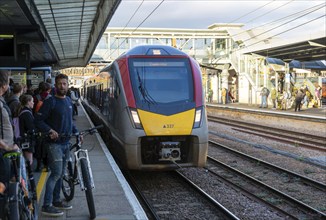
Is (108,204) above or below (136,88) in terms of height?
below

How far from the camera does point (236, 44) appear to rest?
→ 143 feet

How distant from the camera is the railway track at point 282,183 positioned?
773 cm

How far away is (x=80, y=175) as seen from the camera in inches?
217

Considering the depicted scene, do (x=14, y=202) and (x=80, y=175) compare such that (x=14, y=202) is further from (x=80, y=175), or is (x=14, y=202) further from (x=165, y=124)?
A: (x=165, y=124)

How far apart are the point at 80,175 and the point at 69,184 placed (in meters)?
0.55

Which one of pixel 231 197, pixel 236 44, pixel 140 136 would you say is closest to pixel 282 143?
pixel 231 197

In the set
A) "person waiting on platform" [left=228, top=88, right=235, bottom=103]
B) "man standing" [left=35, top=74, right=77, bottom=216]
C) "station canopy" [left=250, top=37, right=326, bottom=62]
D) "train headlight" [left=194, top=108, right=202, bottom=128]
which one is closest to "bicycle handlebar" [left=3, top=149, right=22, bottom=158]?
"man standing" [left=35, top=74, right=77, bottom=216]

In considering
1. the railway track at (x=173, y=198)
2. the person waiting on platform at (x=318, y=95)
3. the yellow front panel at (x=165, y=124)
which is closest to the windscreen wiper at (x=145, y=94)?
the yellow front panel at (x=165, y=124)

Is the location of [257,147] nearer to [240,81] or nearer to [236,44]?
[240,81]

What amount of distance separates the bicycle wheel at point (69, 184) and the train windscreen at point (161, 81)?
2.59 meters

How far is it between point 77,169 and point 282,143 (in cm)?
1183

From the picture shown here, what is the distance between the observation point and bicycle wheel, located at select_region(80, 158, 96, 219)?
205 inches

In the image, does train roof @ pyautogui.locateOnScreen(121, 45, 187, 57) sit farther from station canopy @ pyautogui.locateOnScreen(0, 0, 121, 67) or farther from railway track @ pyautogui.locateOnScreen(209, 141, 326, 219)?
railway track @ pyautogui.locateOnScreen(209, 141, 326, 219)

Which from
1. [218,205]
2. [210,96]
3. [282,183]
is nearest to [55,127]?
[218,205]
